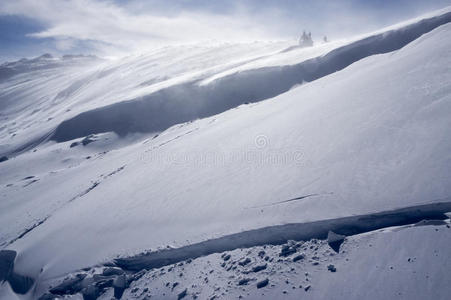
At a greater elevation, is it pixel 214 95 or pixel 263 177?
pixel 214 95

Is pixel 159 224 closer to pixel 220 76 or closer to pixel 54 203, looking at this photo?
pixel 54 203

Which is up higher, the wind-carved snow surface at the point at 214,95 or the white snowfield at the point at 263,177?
the wind-carved snow surface at the point at 214,95

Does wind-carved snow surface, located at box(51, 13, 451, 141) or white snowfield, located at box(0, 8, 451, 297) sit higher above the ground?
wind-carved snow surface, located at box(51, 13, 451, 141)

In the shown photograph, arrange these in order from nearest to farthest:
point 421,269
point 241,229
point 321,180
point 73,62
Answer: point 421,269 → point 241,229 → point 321,180 → point 73,62

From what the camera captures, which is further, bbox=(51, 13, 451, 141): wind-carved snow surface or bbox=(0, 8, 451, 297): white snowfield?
bbox=(51, 13, 451, 141): wind-carved snow surface

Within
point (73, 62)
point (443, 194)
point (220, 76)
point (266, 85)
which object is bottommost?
point (443, 194)

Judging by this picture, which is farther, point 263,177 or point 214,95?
point 214,95

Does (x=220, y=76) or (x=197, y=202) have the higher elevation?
(x=220, y=76)

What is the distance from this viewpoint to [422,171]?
4.48 m

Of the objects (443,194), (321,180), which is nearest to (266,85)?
(321,180)

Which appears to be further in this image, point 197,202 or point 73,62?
point 73,62

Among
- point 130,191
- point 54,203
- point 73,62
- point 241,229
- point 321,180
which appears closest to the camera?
point 241,229

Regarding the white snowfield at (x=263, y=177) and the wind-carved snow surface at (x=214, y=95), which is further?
the wind-carved snow surface at (x=214, y=95)

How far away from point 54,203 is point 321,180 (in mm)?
8417
